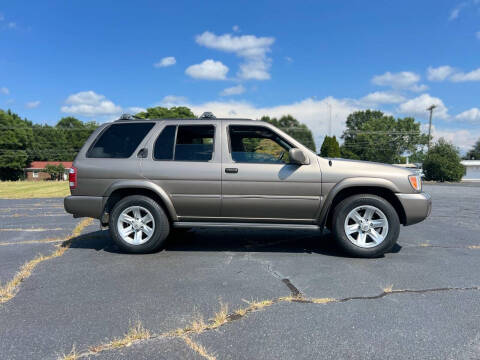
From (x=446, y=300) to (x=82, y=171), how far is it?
4.69m

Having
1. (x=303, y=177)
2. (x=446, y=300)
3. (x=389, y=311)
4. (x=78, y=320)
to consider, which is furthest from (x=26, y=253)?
(x=446, y=300)

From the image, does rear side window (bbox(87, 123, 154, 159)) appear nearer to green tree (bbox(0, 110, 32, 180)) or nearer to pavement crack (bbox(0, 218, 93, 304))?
pavement crack (bbox(0, 218, 93, 304))

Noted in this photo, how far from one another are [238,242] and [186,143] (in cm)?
183

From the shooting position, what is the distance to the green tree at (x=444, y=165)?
102 feet

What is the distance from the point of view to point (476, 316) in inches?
104

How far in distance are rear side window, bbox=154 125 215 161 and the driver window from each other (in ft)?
1.16

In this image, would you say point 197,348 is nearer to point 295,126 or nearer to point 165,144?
point 165,144

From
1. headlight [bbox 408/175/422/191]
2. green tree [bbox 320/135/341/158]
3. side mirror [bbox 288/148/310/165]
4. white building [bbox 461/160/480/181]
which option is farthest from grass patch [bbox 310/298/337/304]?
white building [bbox 461/160/480/181]

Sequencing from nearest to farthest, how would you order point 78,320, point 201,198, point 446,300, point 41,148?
point 78,320, point 446,300, point 201,198, point 41,148

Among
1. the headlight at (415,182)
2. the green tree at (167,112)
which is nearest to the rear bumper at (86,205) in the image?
the headlight at (415,182)

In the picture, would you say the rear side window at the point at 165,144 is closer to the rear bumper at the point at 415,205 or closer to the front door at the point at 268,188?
the front door at the point at 268,188

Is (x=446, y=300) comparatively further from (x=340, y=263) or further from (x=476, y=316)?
(x=340, y=263)

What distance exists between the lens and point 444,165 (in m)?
31.1

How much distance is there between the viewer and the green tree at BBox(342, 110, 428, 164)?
6812cm
